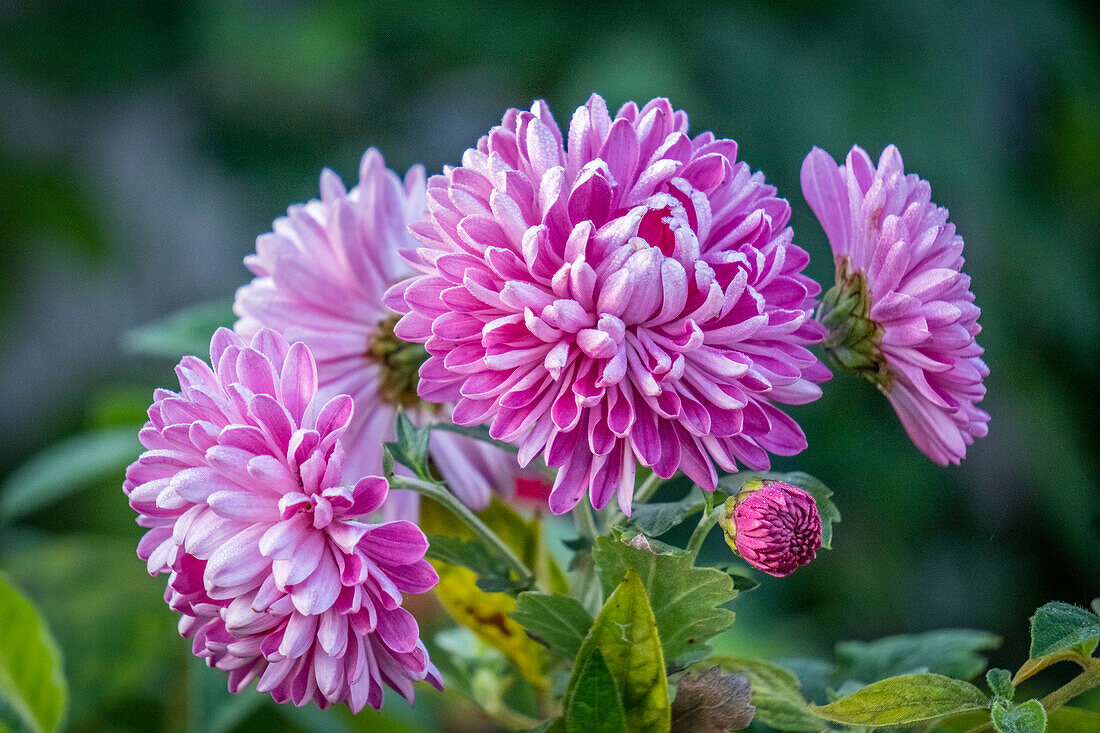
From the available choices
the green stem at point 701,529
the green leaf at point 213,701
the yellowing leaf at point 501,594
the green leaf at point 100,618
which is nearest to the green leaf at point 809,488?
the green stem at point 701,529

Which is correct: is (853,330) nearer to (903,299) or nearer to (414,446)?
(903,299)

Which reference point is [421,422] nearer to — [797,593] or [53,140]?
[797,593]

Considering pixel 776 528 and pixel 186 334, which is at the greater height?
pixel 186 334

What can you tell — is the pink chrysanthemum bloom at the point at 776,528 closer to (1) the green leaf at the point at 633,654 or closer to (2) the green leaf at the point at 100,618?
(1) the green leaf at the point at 633,654

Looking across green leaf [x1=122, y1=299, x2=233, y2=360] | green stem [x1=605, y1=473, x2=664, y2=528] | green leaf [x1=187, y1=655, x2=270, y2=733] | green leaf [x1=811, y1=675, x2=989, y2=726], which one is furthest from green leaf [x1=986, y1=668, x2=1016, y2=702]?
green leaf [x1=122, y1=299, x2=233, y2=360]

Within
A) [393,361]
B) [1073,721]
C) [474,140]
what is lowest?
[1073,721]

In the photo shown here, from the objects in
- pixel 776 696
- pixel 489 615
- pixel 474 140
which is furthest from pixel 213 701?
pixel 474 140

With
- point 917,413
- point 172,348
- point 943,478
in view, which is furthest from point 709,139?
point 943,478
